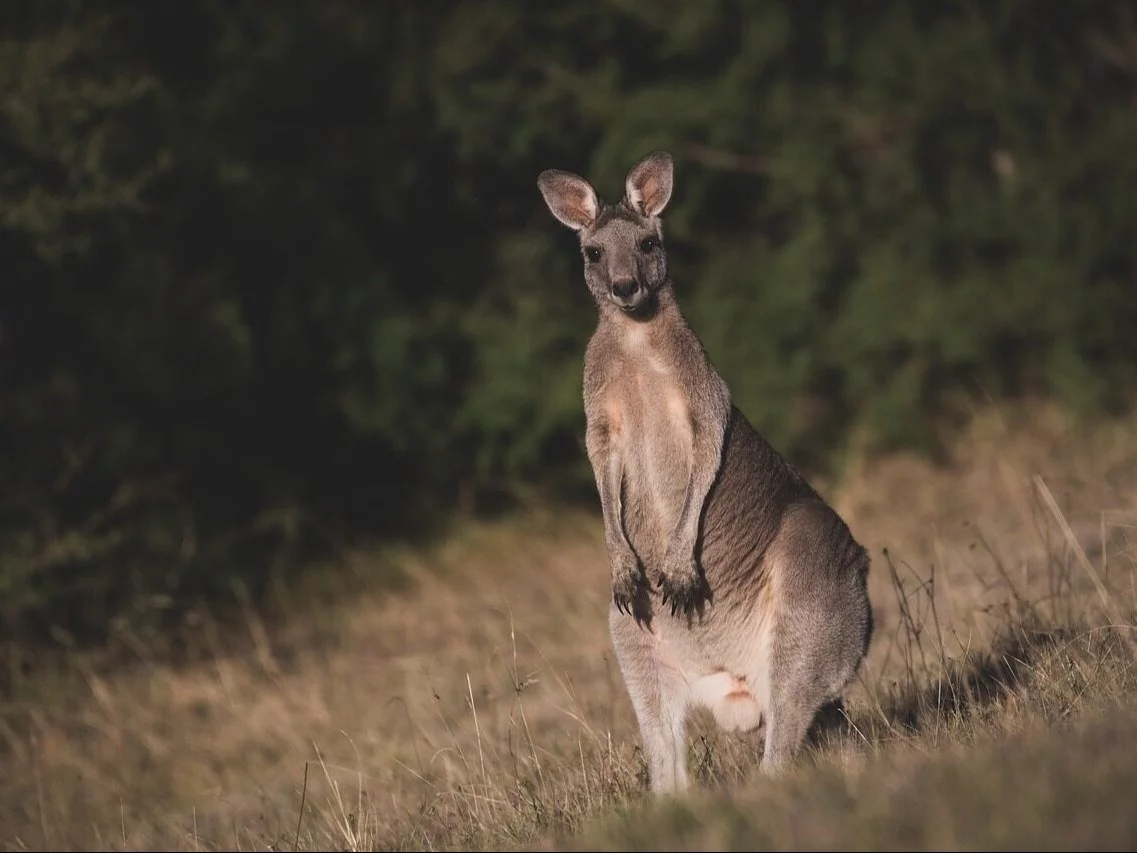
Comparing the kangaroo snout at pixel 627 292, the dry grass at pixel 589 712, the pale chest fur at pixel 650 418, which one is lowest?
the dry grass at pixel 589 712

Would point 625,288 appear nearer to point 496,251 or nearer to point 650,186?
point 650,186

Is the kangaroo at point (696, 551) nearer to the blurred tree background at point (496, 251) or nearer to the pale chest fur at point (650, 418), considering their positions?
the pale chest fur at point (650, 418)

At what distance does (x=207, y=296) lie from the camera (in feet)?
37.7

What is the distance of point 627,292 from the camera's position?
5508 millimetres

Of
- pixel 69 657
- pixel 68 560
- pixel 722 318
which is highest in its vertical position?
pixel 722 318

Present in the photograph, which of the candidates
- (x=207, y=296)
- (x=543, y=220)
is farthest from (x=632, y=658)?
(x=543, y=220)

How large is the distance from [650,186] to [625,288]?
0.71 meters

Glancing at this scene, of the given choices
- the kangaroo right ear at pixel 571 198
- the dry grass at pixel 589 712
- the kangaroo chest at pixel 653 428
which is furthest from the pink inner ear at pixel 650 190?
the dry grass at pixel 589 712

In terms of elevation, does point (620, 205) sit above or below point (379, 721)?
above

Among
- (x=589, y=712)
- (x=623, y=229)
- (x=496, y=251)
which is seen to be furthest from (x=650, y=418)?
(x=496, y=251)

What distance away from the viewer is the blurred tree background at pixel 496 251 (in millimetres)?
11242

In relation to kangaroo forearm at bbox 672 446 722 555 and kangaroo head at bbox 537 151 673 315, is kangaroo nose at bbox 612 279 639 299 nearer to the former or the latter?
kangaroo head at bbox 537 151 673 315

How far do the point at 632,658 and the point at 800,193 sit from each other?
25.9ft

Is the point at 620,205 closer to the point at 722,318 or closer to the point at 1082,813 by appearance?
the point at 1082,813
